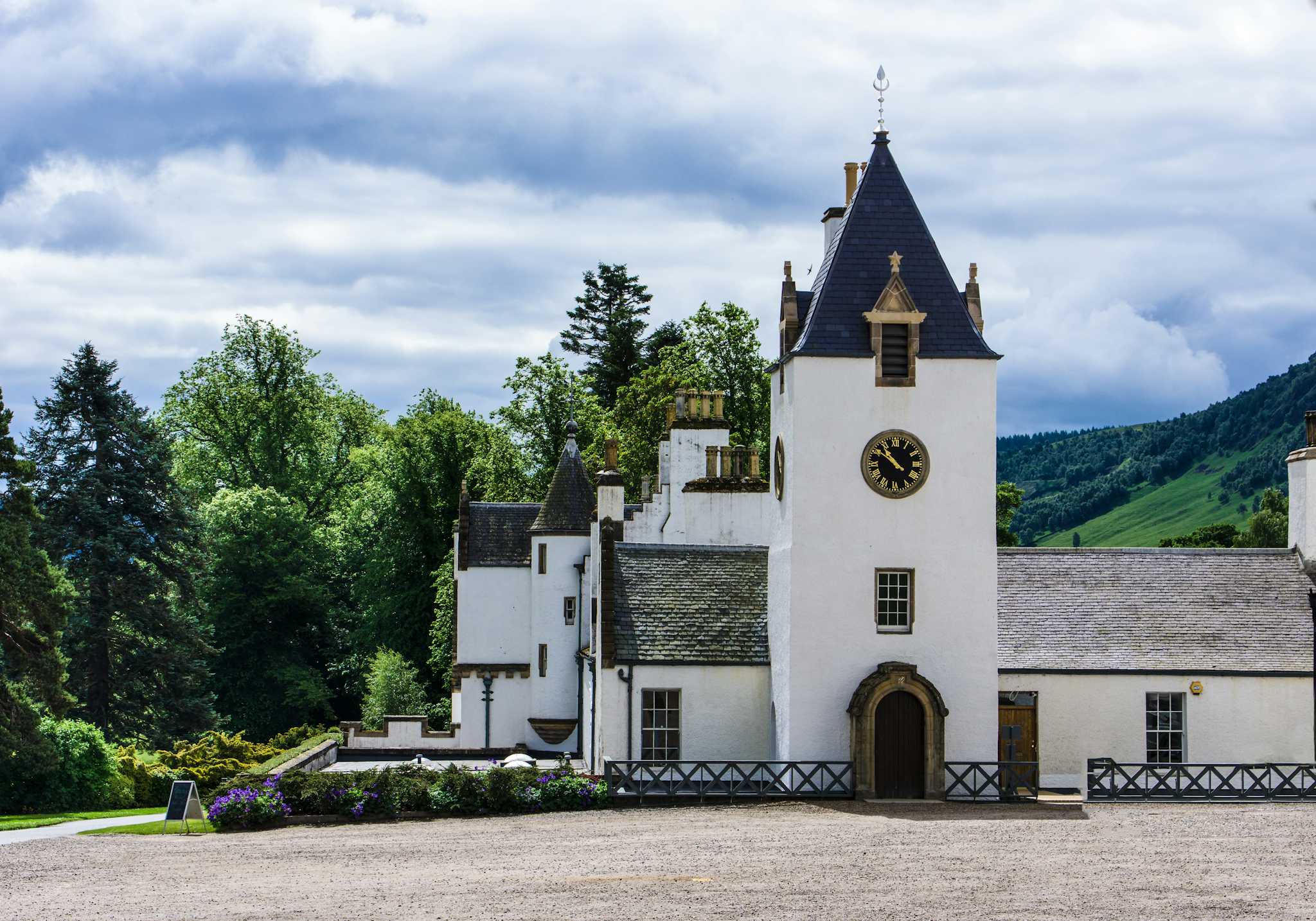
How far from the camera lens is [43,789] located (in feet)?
127

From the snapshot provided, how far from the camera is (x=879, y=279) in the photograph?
106ft

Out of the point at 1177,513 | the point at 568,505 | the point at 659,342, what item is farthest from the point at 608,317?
the point at 1177,513

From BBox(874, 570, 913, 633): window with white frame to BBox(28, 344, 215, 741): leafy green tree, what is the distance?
29.7 metres

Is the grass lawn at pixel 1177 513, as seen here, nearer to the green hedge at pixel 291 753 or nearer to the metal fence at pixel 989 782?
the green hedge at pixel 291 753

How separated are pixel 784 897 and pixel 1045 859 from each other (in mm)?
5126

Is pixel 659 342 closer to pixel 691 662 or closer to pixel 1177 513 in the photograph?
pixel 691 662

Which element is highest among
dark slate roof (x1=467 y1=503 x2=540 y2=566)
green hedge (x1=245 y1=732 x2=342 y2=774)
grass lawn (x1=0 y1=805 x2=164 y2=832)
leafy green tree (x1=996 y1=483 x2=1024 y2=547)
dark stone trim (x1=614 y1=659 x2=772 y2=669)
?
leafy green tree (x1=996 y1=483 x2=1024 y2=547)

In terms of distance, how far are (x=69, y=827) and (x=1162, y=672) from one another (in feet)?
80.2

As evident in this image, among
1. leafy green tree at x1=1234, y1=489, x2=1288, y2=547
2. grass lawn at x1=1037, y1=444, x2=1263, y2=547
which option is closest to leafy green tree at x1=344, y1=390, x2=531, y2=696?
leafy green tree at x1=1234, y1=489, x2=1288, y2=547

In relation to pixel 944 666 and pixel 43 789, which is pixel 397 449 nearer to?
pixel 43 789

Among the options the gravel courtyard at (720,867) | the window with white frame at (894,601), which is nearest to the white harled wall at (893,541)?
the window with white frame at (894,601)

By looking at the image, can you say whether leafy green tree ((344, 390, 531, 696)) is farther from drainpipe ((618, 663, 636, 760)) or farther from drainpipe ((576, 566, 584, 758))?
drainpipe ((618, 663, 636, 760))

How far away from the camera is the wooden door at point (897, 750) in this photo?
31.0 m

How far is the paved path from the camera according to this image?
30.8 metres
